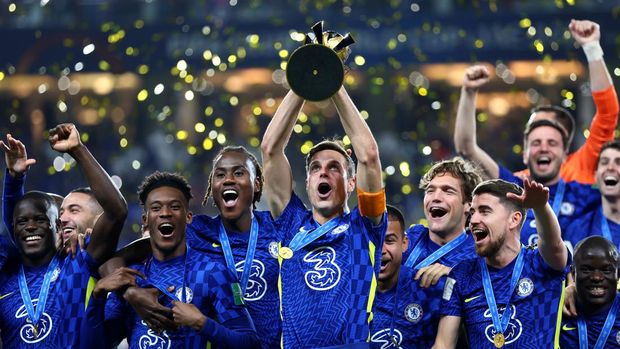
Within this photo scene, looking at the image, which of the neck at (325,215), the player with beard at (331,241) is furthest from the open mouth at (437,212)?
the neck at (325,215)

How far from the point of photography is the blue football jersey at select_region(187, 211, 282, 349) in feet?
17.9

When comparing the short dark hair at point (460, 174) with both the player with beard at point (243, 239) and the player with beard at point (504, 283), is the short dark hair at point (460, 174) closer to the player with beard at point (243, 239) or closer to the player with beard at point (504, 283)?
the player with beard at point (504, 283)

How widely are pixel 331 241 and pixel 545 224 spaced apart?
88cm

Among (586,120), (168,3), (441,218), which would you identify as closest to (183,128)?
(168,3)

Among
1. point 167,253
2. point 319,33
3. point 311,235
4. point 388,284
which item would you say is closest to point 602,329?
point 388,284

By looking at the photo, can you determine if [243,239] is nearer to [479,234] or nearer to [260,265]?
[260,265]

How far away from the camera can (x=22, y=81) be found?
12.6 meters

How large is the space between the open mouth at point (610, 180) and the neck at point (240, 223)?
6.92 ft

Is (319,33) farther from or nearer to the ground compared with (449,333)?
farther from the ground

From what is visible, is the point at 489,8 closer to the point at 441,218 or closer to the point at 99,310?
the point at 441,218

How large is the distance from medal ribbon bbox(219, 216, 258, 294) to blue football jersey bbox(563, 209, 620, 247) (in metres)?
1.98

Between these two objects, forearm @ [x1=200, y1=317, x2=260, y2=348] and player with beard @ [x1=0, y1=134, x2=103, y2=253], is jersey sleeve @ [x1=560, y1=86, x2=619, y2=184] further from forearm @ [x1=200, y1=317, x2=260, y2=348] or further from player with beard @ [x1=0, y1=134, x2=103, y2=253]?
player with beard @ [x1=0, y1=134, x2=103, y2=253]

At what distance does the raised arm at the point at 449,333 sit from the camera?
534 centimetres

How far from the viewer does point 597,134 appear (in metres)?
7.01
